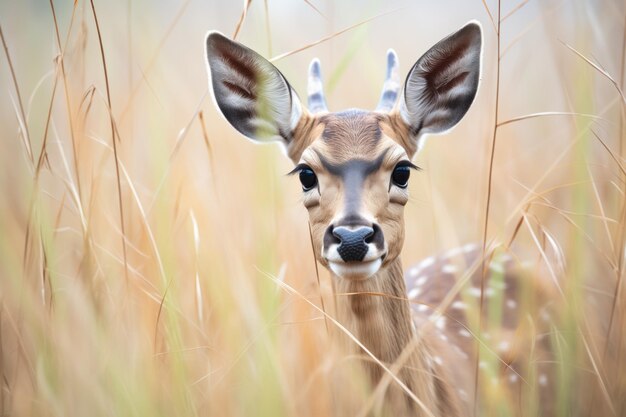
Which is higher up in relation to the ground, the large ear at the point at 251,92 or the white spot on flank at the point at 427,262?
the large ear at the point at 251,92

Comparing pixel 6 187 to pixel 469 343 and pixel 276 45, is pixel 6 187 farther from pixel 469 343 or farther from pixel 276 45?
pixel 469 343

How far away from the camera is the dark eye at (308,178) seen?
2.26m

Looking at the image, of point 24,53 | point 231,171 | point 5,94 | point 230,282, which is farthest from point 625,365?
point 5,94

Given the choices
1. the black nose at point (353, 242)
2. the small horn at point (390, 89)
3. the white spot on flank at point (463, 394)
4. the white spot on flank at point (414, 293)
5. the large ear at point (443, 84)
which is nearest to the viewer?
the black nose at point (353, 242)

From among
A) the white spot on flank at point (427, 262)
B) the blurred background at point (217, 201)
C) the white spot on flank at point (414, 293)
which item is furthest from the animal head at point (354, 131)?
the white spot on flank at point (427, 262)

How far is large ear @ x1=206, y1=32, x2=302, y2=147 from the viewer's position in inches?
90.7

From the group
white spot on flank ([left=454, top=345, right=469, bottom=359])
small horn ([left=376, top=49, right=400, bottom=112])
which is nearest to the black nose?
small horn ([left=376, top=49, right=400, bottom=112])

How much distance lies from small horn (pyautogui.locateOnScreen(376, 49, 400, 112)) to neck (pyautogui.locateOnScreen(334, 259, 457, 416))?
0.63m

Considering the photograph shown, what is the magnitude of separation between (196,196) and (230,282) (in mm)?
701

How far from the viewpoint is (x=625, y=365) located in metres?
2.22

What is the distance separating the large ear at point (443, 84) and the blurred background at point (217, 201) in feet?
0.41

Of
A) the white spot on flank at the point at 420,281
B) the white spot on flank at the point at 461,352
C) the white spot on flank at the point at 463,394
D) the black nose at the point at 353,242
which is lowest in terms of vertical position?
the white spot on flank at the point at 463,394

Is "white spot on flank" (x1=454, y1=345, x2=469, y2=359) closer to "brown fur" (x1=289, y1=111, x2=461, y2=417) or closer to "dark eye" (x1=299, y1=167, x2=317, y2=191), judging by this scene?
"brown fur" (x1=289, y1=111, x2=461, y2=417)

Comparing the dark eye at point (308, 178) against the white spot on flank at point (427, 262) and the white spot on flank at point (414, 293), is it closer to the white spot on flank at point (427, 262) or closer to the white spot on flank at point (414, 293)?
the white spot on flank at point (414, 293)
